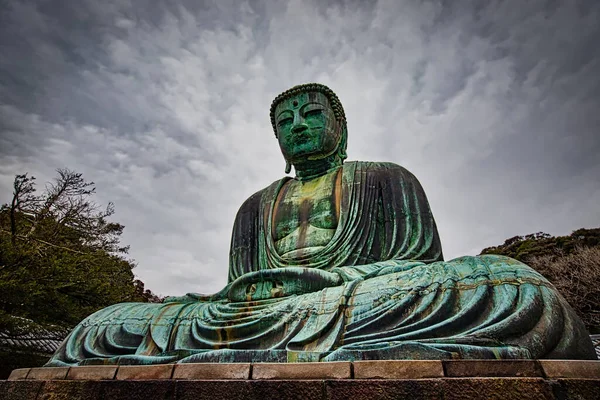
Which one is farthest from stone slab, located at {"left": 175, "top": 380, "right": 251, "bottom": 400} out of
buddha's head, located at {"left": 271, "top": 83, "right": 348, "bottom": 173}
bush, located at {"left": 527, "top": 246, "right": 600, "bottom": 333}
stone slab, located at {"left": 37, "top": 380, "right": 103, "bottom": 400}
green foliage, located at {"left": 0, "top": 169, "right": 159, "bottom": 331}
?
bush, located at {"left": 527, "top": 246, "right": 600, "bottom": 333}

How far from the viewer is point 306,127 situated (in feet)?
19.4

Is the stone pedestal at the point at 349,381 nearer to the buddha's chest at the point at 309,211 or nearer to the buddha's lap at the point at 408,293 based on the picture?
the buddha's lap at the point at 408,293

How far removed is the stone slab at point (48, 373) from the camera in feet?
10.1

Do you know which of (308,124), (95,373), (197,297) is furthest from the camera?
(308,124)

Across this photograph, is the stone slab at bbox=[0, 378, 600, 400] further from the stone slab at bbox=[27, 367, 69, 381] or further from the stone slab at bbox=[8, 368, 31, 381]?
the stone slab at bbox=[8, 368, 31, 381]

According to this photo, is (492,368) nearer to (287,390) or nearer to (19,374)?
(287,390)

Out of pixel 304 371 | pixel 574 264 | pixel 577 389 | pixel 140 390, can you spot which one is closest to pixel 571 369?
pixel 577 389

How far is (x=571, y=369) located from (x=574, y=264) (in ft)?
57.8

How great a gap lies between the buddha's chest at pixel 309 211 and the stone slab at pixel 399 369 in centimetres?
277

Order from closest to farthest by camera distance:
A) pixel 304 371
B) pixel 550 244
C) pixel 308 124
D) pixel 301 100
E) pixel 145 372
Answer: pixel 304 371
pixel 145 372
pixel 308 124
pixel 301 100
pixel 550 244

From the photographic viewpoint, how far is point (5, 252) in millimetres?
9742

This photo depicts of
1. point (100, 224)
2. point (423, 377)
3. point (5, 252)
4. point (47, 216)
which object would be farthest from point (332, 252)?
point (100, 224)

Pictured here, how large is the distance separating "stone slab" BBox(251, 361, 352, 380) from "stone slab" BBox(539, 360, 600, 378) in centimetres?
100

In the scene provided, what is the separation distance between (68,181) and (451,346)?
12.5 meters
